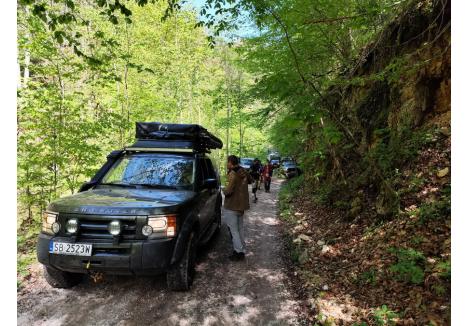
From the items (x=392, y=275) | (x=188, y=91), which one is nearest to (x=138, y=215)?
(x=392, y=275)

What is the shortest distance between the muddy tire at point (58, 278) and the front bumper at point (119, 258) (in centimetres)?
51

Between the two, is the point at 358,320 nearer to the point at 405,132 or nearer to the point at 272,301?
the point at 272,301

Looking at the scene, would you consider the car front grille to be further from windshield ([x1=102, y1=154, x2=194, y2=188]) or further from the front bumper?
windshield ([x1=102, y1=154, x2=194, y2=188])

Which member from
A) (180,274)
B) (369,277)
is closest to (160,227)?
(180,274)

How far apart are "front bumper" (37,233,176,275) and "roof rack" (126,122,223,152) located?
2193 millimetres

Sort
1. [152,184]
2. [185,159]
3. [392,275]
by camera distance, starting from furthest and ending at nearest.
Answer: [185,159], [152,184], [392,275]

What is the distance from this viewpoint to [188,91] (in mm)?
21188

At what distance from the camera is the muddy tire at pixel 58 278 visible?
4.04 metres

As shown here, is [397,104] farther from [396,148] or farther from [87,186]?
[87,186]

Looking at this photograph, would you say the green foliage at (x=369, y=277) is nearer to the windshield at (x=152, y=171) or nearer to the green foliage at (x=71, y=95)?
the windshield at (x=152, y=171)

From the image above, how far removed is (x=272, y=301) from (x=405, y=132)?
5010mm

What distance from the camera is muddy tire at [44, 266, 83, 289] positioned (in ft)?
13.3

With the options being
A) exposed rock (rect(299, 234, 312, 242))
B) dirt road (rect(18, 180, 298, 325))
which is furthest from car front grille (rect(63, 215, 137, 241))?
exposed rock (rect(299, 234, 312, 242))

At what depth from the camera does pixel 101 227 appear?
3.59 metres
